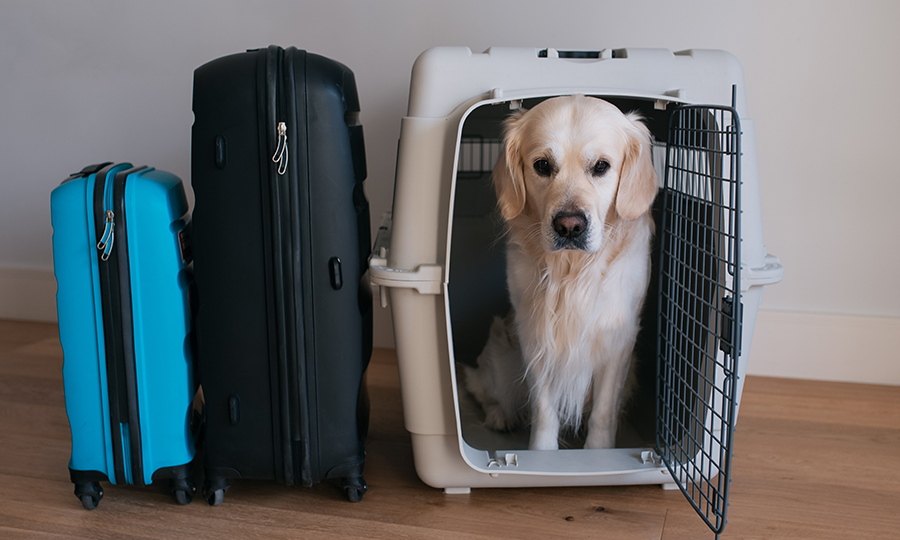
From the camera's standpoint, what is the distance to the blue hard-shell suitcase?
1119mm

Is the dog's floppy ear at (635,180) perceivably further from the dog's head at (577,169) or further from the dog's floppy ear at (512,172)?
the dog's floppy ear at (512,172)

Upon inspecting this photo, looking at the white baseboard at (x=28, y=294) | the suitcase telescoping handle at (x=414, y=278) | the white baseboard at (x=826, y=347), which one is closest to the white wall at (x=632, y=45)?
Answer: the white baseboard at (x=826, y=347)

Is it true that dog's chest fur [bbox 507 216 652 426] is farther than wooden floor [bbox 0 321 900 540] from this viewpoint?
Yes

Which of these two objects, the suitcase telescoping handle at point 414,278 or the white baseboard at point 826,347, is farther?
the white baseboard at point 826,347

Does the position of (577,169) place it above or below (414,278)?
above

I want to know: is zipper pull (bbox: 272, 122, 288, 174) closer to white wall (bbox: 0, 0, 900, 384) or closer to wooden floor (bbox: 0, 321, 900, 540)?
wooden floor (bbox: 0, 321, 900, 540)

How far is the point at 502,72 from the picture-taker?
114 centimetres

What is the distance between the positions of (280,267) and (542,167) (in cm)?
55

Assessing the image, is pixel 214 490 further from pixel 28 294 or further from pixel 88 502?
pixel 28 294

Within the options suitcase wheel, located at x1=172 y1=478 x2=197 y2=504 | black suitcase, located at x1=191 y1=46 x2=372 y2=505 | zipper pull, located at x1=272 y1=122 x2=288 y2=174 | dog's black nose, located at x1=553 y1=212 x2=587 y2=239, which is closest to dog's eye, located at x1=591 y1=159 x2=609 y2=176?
dog's black nose, located at x1=553 y1=212 x2=587 y2=239

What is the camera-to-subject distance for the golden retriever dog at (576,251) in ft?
3.86

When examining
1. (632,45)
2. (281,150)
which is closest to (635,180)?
(281,150)

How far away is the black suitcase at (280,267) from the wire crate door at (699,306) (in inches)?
25.8

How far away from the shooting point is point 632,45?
5.98ft
